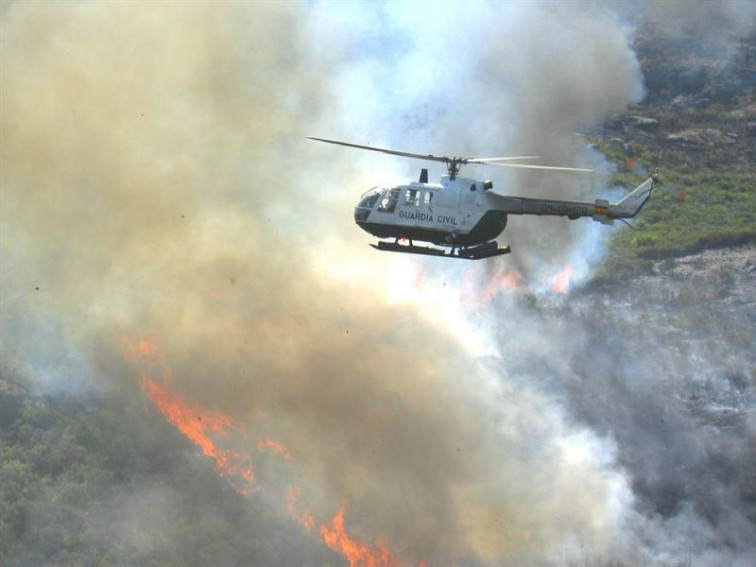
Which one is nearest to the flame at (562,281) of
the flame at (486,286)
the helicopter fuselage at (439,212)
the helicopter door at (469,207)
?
the flame at (486,286)

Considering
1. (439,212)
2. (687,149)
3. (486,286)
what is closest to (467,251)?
(439,212)

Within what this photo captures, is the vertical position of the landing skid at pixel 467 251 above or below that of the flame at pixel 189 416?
above

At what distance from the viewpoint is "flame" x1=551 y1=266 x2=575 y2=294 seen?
192ft

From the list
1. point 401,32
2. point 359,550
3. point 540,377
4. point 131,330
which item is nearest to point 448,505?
point 359,550

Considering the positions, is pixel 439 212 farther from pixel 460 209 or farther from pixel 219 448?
pixel 219 448

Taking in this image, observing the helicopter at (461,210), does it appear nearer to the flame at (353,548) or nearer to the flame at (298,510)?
the flame at (353,548)

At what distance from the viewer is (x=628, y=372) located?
180 feet

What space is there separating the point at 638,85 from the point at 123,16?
1031 inches

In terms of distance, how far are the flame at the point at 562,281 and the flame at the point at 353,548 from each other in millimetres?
15820

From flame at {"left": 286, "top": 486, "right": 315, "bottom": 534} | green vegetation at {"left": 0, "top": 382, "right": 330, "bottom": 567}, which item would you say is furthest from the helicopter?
green vegetation at {"left": 0, "top": 382, "right": 330, "bottom": 567}

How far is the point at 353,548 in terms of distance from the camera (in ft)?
156

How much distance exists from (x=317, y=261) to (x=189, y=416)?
7.74 m

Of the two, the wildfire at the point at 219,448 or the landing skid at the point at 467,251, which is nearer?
the landing skid at the point at 467,251

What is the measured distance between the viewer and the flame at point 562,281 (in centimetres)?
5866
